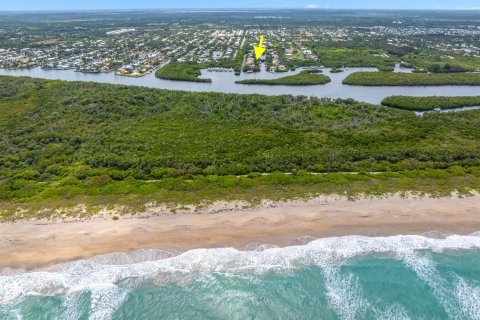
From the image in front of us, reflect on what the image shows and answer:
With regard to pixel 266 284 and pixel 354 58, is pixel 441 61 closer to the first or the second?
pixel 354 58

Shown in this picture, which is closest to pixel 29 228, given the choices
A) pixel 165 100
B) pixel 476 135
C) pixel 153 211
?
pixel 153 211

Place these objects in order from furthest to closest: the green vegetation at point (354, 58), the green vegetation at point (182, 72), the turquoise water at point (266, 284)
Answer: the green vegetation at point (354, 58) → the green vegetation at point (182, 72) → the turquoise water at point (266, 284)

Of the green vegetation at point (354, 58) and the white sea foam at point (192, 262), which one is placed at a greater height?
the green vegetation at point (354, 58)

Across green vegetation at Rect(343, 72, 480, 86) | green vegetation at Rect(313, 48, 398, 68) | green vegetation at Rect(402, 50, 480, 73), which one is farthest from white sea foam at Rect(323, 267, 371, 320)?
green vegetation at Rect(402, 50, 480, 73)

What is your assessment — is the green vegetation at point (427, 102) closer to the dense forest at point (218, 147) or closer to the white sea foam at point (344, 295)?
the dense forest at point (218, 147)

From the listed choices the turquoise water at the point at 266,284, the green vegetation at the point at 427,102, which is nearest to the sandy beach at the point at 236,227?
the turquoise water at the point at 266,284

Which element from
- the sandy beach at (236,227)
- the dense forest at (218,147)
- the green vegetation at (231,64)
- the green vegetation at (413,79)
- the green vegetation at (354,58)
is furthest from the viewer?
the green vegetation at (354,58)

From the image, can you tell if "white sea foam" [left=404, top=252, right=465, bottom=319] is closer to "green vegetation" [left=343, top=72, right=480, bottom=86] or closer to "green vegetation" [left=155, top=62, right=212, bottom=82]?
"green vegetation" [left=343, top=72, right=480, bottom=86]
